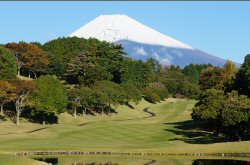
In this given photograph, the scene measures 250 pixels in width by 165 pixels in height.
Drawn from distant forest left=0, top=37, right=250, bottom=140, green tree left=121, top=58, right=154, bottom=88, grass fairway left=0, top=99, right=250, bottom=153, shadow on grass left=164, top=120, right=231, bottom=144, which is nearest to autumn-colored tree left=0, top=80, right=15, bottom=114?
distant forest left=0, top=37, right=250, bottom=140

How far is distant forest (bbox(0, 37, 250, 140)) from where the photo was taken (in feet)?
288

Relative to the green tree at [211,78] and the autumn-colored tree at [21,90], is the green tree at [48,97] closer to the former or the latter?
the autumn-colored tree at [21,90]

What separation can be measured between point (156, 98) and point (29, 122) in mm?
78002

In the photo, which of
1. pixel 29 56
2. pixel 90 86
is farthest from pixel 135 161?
pixel 29 56

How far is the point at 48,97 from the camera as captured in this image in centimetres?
10544

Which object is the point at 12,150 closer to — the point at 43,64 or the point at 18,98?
the point at 18,98

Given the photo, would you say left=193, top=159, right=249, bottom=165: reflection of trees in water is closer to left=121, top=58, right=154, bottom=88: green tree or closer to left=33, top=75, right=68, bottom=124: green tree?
left=33, top=75, right=68, bottom=124: green tree

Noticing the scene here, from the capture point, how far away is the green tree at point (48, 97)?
103750 mm

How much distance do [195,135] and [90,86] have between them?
183ft

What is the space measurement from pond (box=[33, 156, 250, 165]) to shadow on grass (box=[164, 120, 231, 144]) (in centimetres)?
2006

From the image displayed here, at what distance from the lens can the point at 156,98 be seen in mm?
176875

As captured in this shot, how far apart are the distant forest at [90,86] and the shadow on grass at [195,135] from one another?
172 cm

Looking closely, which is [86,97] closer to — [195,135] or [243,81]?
[195,135]

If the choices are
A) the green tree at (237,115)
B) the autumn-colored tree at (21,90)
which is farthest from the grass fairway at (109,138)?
the autumn-colored tree at (21,90)
